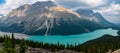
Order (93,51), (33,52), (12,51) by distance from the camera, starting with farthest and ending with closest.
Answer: (93,51)
(33,52)
(12,51)

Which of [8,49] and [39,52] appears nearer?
[8,49]

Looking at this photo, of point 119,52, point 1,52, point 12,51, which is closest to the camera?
point 1,52

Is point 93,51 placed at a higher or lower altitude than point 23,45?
lower

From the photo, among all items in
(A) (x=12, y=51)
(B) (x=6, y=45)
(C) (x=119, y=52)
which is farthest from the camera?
(C) (x=119, y=52)

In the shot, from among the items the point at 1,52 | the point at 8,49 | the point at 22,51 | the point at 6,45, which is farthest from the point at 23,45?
the point at 1,52

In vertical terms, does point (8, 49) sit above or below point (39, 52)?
above

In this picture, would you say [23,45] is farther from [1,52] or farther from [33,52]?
[33,52]

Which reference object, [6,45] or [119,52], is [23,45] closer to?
[6,45]

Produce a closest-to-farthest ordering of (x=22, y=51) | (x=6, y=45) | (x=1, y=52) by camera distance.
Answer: (x=1, y=52) < (x=6, y=45) < (x=22, y=51)

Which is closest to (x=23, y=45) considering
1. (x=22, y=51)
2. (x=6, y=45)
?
(x=22, y=51)
